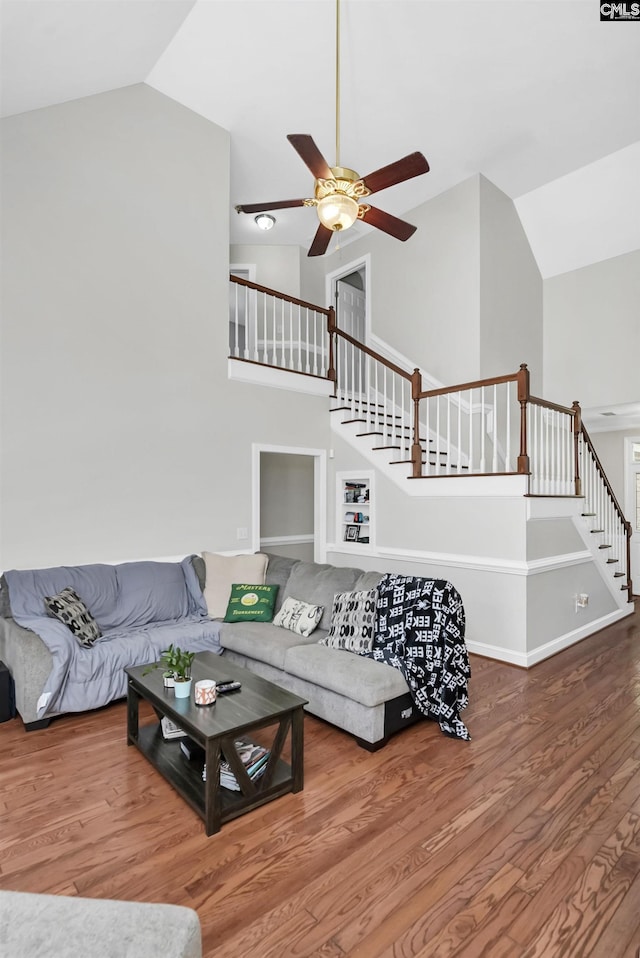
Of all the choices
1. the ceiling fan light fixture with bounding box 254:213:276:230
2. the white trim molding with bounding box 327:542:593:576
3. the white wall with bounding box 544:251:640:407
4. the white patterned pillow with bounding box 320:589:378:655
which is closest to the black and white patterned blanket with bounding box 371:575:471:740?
the white patterned pillow with bounding box 320:589:378:655

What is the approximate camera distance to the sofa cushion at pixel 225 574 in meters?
4.57

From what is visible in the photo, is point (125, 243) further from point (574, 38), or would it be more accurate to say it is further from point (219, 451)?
point (574, 38)

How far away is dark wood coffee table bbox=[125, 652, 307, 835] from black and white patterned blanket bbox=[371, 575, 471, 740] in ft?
2.79

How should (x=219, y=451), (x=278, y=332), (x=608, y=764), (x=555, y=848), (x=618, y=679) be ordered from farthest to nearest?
(x=278, y=332) < (x=219, y=451) < (x=618, y=679) < (x=608, y=764) < (x=555, y=848)

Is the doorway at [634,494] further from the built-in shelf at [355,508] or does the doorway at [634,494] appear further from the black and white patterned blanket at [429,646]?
the black and white patterned blanket at [429,646]

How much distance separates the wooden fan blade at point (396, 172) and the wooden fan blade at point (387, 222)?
0.19m

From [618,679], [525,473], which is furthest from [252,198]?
[618,679]

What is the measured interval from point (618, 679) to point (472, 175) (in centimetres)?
570

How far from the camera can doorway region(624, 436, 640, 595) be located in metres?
7.65

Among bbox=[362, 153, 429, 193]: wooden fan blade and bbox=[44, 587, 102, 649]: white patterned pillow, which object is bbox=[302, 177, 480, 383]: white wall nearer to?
bbox=[362, 153, 429, 193]: wooden fan blade

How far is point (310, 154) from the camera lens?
3.07 meters

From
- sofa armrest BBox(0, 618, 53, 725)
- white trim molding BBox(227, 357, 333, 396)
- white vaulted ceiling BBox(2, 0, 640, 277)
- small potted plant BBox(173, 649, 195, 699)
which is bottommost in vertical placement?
sofa armrest BBox(0, 618, 53, 725)

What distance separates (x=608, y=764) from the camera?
2.83m

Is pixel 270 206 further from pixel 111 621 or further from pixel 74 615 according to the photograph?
pixel 111 621
